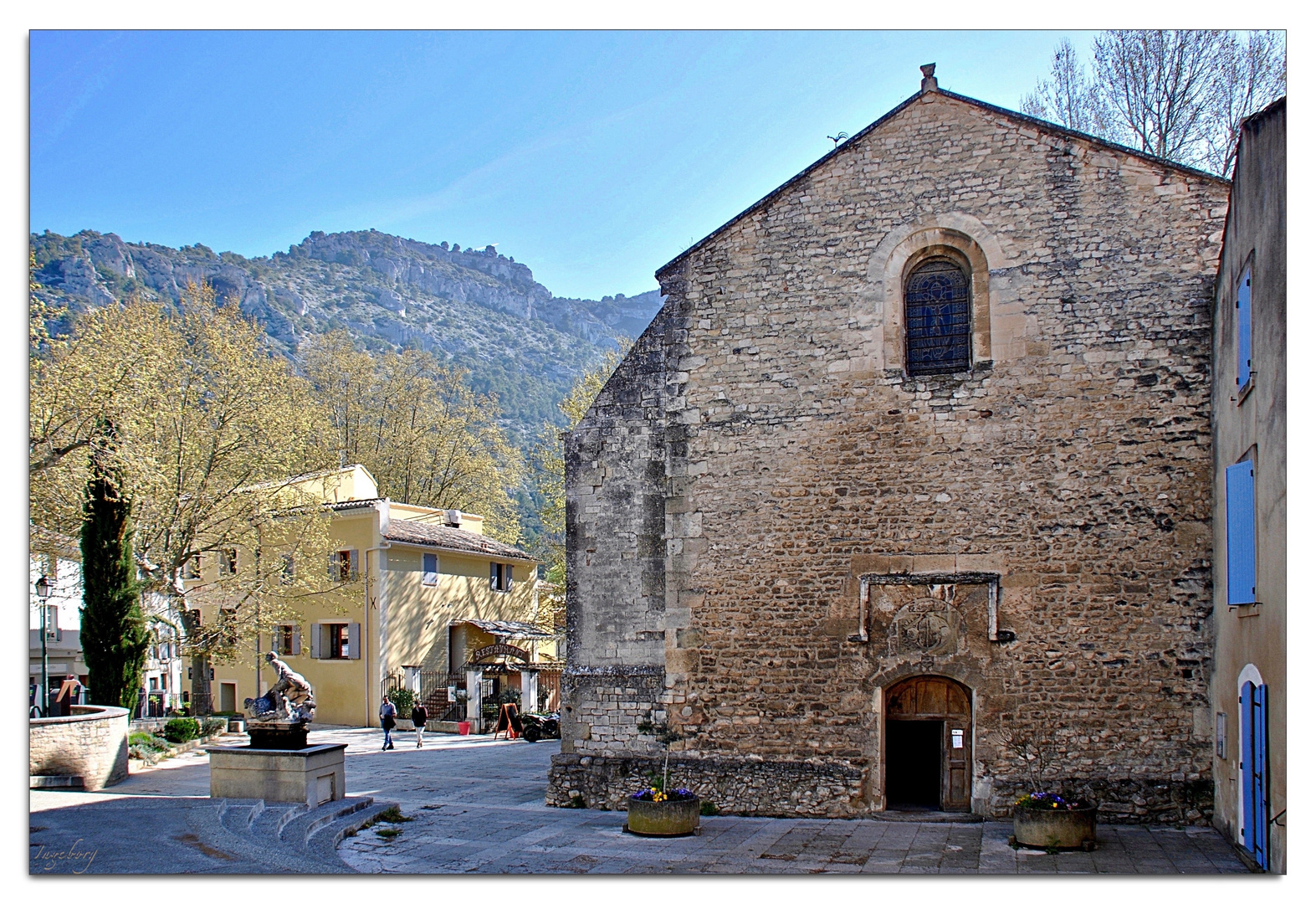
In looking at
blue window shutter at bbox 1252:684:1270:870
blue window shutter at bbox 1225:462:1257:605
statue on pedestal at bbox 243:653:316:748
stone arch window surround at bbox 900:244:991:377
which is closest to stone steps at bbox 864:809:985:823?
blue window shutter at bbox 1252:684:1270:870

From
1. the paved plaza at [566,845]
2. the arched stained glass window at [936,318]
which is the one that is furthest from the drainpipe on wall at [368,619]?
the arched stained glass window at [936,318]

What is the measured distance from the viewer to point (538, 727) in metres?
19.6

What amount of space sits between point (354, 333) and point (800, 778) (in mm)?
21969

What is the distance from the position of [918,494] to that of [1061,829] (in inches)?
132

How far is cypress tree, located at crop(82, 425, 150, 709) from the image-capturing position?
12844 millimetres

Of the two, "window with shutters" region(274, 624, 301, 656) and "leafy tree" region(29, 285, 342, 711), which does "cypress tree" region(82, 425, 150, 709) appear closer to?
"leafy tree" region(29, 285, 342, 711)

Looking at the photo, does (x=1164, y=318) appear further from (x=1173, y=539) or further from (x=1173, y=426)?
(x=1173, y=539)

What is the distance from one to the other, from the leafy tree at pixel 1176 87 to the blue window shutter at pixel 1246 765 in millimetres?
4745

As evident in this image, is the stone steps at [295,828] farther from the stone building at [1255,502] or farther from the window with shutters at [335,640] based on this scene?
the window with shutters at [335,640]

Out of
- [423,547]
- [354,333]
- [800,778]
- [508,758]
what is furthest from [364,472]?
[800,778]

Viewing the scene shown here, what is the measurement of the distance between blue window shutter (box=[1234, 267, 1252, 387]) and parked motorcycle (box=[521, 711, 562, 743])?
14350mm

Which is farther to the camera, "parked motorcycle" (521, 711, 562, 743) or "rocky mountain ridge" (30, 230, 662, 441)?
"parked motorcycle" (521, 711, 562, 743)

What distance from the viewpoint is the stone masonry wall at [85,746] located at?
11.1m

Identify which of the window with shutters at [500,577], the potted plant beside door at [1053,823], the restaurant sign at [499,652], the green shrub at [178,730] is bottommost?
the green shrub at [178,730]
